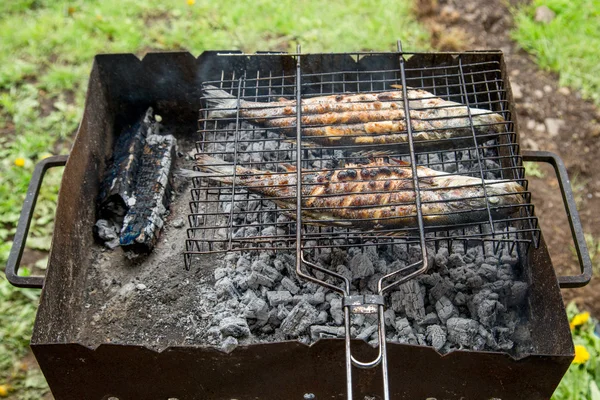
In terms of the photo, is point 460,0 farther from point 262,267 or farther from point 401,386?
point 401,386

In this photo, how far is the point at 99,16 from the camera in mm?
6590

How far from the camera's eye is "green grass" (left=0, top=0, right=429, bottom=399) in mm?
5676

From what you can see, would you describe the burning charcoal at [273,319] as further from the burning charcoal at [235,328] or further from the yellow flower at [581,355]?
the yellow flower at [581,355]

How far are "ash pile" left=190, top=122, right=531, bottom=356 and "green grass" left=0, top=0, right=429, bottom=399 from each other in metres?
2.80

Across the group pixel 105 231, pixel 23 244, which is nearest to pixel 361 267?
pixel 105 231

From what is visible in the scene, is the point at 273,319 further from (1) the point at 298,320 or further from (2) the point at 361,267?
(2) the point at 361,267

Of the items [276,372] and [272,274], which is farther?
[272,274]

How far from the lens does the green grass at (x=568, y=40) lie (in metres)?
5.99

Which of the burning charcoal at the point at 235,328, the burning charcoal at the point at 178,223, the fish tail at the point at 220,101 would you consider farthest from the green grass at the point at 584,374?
the fish tail at the point at 220,101

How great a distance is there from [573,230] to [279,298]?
1.76 m

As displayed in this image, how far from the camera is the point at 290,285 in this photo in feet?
11.2

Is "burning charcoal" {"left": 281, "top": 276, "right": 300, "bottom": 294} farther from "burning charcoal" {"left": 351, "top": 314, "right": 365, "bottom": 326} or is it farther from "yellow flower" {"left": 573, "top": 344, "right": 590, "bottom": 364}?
"yellow flower" {"left": 573, "top": 344, "right": 590, "bottom": 364}

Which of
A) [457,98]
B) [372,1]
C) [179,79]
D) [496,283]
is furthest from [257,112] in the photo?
[372,1]

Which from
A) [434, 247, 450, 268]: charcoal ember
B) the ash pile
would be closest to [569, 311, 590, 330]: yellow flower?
the ash pile
